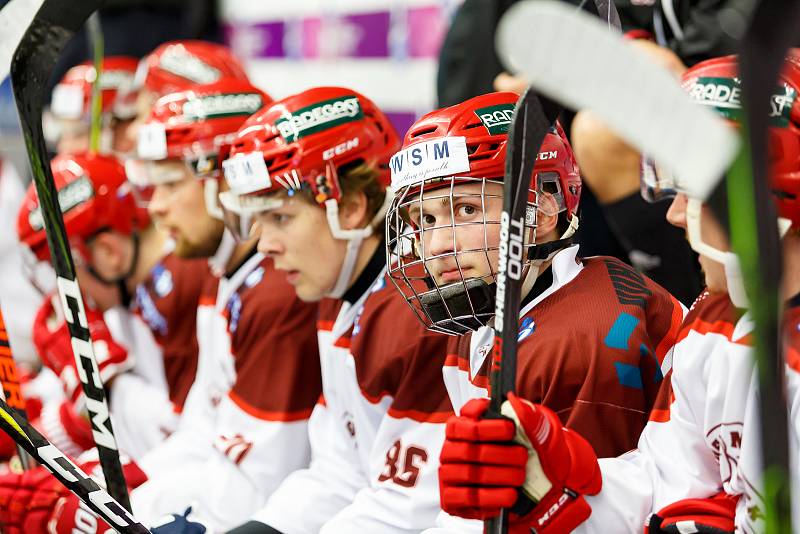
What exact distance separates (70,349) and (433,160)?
65.1 inches

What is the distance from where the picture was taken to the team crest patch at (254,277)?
260 cm

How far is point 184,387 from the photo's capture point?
3045 mm

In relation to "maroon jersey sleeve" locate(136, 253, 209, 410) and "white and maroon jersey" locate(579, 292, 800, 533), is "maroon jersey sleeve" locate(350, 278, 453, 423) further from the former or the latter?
"maroon jersey sleeve" locate(136, 253, 209, 410)

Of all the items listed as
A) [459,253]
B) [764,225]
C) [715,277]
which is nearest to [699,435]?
[715,277]

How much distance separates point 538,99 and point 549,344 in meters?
0.40

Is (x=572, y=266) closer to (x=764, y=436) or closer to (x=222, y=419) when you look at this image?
(x=764, y=436)

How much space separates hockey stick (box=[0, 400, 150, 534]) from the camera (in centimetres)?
174

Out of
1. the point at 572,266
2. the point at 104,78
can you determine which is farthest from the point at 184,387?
the point at 104,78

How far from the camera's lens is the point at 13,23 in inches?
73.2

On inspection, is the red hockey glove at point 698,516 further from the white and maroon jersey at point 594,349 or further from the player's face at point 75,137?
the player's face at point 75,137

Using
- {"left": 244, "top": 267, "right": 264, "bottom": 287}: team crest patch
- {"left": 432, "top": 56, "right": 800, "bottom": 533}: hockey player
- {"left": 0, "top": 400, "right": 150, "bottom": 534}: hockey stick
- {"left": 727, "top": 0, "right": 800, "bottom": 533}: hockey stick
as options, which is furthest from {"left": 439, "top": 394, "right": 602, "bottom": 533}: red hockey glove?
{"left": 244, "top": 267, "right": 264, "bottom": 287}: team crest patch

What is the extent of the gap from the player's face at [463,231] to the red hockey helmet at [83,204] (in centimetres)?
156

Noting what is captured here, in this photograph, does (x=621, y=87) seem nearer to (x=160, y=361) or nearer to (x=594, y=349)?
(x=594, y=349)

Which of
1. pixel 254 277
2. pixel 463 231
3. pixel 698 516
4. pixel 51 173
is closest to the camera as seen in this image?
pixel 698 516
